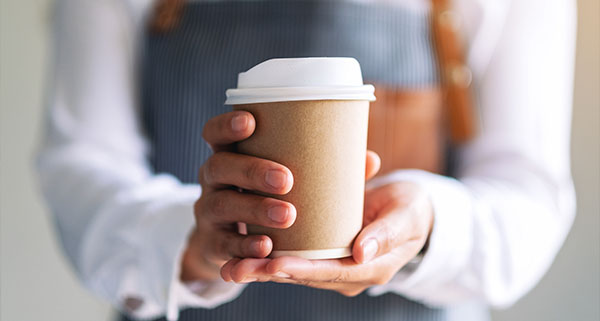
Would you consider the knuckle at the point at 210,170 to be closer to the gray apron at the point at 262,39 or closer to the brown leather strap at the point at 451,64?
the gray apron at the point at 262,39

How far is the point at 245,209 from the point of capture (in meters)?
0.30

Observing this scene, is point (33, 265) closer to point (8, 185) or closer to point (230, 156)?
point (8, 185)

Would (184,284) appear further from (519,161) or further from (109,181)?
Result: (519,161)

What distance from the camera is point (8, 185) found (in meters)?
0.89

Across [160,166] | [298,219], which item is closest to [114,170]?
[160,166]

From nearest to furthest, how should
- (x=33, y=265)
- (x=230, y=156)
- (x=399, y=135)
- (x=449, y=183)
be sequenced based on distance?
A: (x=230, y=156), (x=449, y=183), (x=399, y=135), (x=33, y=265)

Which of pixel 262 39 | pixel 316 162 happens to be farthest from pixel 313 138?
pixel 262 39

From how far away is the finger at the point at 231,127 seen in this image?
28cm

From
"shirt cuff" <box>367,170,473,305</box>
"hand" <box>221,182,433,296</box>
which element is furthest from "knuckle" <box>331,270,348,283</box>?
"shirt cuff" <box>367,170,473,305</box>

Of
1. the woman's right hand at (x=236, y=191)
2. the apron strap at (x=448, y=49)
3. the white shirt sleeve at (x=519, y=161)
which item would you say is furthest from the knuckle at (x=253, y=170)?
the apron strap at (x=448, y=49)

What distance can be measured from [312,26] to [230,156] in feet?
1.03

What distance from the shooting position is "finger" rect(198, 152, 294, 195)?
0.92 ft

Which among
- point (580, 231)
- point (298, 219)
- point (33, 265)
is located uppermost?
point (298, 219)

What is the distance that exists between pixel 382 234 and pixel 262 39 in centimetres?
28
